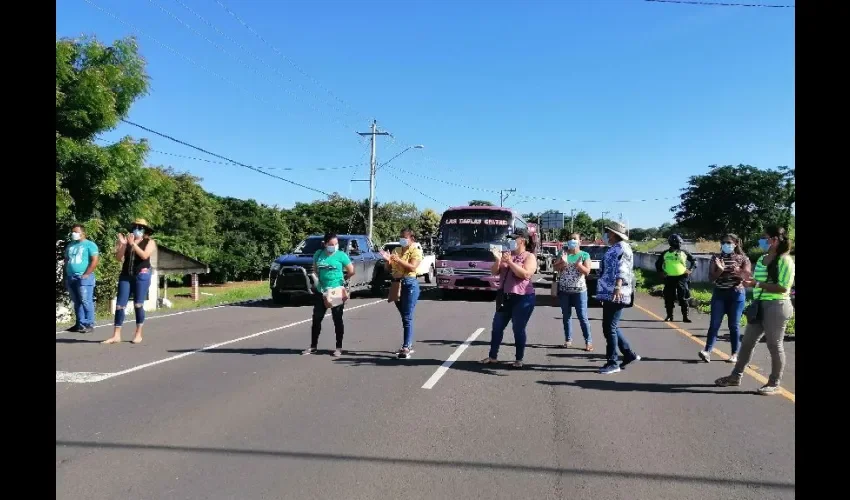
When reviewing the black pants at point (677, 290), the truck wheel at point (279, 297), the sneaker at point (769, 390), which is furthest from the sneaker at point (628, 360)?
the truck wheel at point (279, 297)

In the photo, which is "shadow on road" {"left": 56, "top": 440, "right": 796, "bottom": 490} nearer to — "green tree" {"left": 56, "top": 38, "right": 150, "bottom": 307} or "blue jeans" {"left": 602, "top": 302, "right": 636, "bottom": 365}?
"blue jeans" {"left": 602, "top": 302, "right": 636, "bottom": 365}

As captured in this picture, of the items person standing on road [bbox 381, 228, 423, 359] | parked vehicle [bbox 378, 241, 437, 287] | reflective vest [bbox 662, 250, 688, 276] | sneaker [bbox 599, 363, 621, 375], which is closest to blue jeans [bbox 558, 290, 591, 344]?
sneaker [bbox 599, 363, 621, 375]

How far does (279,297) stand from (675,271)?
407 inches

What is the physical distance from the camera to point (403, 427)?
5.56m

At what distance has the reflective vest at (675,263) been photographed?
1404 cm

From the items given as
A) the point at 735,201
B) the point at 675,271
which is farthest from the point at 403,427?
the point at 735,201

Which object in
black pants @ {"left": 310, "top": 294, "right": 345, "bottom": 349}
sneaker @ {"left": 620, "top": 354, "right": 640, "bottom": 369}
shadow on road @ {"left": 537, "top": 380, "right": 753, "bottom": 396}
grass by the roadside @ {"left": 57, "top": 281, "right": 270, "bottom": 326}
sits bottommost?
grass by the roadside @ {"left": 57, "top": 281, "right": 270, "bottom": 326}

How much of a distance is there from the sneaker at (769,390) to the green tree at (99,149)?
14.5 meters

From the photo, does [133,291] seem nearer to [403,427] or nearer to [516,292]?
[516,292]

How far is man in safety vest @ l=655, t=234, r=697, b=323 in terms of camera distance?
554 inches

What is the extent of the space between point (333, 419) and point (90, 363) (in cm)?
430
